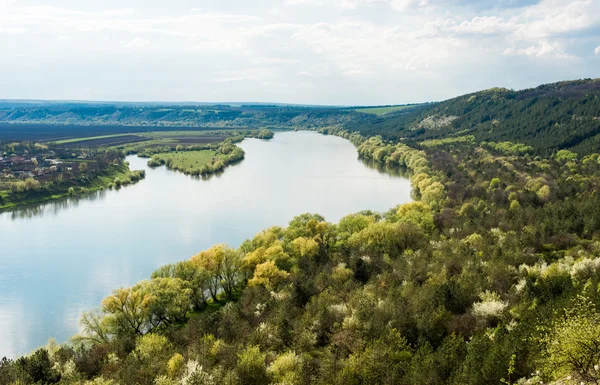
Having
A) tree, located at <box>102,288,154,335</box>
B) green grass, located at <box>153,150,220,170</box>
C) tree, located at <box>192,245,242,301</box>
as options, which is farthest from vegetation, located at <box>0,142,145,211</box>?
tree, located at <box>102,288,154,335</box>

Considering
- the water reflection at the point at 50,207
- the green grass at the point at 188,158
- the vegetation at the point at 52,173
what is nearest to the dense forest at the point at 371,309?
the water reflection at the point at 50,207

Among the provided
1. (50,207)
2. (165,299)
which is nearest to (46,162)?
(50,207)

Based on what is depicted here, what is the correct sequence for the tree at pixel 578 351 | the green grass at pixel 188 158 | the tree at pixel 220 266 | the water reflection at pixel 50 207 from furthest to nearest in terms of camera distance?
the green grass at pixel 188 158
the water reflection at pixel 50 207
the tree at pixel 220 266
the tree at pixel 578 351

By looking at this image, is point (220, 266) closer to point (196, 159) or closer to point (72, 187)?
point (72, 187)

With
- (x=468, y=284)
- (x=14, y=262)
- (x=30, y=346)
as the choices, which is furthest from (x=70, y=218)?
(x=468, y=284)

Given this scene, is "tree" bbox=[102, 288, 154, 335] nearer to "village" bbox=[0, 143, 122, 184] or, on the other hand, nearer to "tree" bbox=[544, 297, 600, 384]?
"tree" bbox=[544, 297, 600, 384]

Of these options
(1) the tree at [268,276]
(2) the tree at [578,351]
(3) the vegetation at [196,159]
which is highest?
(2) the tree at [578,351]

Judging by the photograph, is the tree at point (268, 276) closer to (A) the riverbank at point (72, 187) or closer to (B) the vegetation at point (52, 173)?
(A) the riverbank at point (72, 187)
